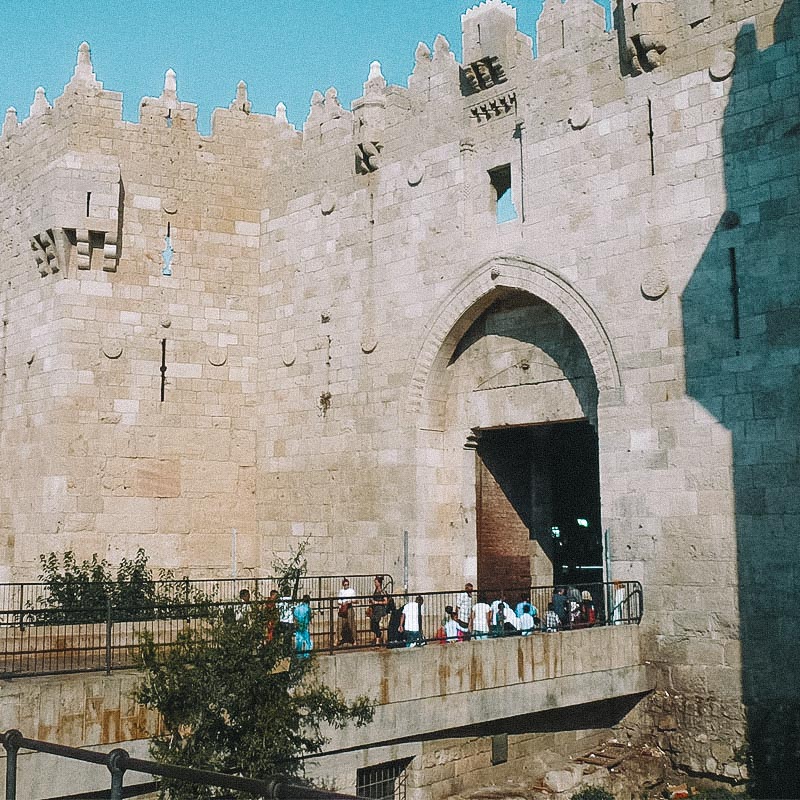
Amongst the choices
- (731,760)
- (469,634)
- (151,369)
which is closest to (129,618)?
(151,369)

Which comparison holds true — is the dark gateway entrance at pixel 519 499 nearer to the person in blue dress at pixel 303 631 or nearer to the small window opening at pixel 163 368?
the person in blue dress at pixel 303 631

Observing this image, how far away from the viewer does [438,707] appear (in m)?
11.0

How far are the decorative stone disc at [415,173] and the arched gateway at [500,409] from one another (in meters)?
2.22

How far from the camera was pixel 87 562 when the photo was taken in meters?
16.7

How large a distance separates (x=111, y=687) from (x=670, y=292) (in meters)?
8.64

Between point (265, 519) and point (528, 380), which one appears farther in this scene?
point (265, 519)

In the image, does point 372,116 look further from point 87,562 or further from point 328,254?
point 87,562

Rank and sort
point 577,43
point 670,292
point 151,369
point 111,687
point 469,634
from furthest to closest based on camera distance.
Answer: point 151,369 < point 577,43 < point 670,292 < point 469,634 < point 111,687

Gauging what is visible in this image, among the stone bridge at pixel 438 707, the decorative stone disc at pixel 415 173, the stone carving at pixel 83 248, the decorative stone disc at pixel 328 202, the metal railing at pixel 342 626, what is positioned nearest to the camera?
the stone bridge at pixel 438 707

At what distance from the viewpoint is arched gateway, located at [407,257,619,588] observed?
1508cm

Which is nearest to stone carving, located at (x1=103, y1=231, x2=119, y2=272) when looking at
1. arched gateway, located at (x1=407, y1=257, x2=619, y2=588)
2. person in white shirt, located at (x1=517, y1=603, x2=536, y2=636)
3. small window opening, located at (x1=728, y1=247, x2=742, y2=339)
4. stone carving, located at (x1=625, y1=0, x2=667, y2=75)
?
arched gateway, located at (x1=407, y1=257, x2=619, y2=588)

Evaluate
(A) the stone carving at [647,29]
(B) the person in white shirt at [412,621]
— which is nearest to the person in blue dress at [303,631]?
(B) the person in white shirt at [412,621]

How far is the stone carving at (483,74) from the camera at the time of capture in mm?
15805

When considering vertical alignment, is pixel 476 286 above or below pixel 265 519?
above
